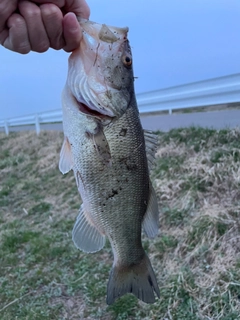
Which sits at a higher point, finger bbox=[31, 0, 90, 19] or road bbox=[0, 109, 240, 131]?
finger bbox=[31, 0, 90, 19]

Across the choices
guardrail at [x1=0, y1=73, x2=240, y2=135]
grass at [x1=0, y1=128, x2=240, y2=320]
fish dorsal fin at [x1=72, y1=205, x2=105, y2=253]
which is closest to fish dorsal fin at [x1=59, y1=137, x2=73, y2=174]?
fish dorsal fin at [x1=72, y1=205, x2=105, y2=253]

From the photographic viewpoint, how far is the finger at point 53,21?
1.77 metres

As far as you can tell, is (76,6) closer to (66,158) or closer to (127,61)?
(127,61)

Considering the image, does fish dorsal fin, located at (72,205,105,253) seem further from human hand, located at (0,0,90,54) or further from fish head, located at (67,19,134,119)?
human hand, located at (0,0,90,54)

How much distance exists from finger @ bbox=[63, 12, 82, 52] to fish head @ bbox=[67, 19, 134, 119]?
3 cm

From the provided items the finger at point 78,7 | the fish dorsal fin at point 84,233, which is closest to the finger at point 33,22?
the finger at point 78,7

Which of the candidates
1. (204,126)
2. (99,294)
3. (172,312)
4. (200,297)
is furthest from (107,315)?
(204,126)

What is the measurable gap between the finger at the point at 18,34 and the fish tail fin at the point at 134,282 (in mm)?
1267

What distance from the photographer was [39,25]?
1.79 meters

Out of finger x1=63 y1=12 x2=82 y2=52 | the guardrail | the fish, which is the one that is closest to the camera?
finger x1=63 y1=12 x2=82 y2=52

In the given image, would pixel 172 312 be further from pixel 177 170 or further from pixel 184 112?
pixel 184 112

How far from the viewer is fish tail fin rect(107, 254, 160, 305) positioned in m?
2.20

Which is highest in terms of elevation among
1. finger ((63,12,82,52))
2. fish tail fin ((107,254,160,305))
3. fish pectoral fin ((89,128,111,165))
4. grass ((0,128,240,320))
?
finger ((63,12,82,52))

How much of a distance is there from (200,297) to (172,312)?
267mm
